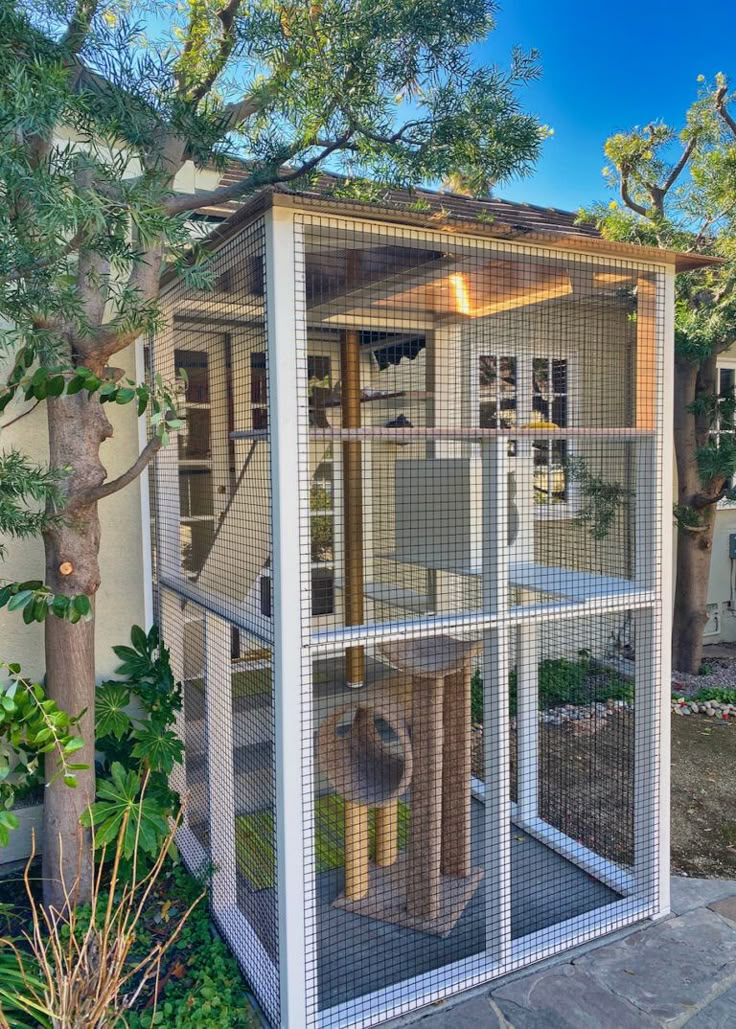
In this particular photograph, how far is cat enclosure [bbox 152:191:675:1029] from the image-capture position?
90.0 inches

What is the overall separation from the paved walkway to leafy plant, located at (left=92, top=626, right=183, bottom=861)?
1.33m

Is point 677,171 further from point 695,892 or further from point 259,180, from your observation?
point 695,892

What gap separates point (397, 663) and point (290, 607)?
2.83 ft

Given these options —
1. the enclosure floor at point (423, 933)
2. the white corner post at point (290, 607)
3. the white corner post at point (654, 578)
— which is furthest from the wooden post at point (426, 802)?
the white corner post at point (654, 578)

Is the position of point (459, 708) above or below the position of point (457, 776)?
above

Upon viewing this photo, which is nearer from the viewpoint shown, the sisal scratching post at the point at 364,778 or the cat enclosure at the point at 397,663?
the cat enclosure at the point at 397,663

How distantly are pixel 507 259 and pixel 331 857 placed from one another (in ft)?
9.75

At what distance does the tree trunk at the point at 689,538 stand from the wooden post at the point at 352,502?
3392 millimetres

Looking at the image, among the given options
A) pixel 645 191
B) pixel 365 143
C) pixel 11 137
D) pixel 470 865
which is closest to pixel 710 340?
pixel 645 191

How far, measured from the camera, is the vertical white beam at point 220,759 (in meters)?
2.92

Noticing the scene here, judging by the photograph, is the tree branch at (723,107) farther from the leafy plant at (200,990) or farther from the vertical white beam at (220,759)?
the leafy plant at (200,990)

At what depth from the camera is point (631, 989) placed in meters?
Answer: 2.58

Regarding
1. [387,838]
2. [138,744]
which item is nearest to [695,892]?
[387,838]

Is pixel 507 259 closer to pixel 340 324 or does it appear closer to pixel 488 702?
pixel 340 324
